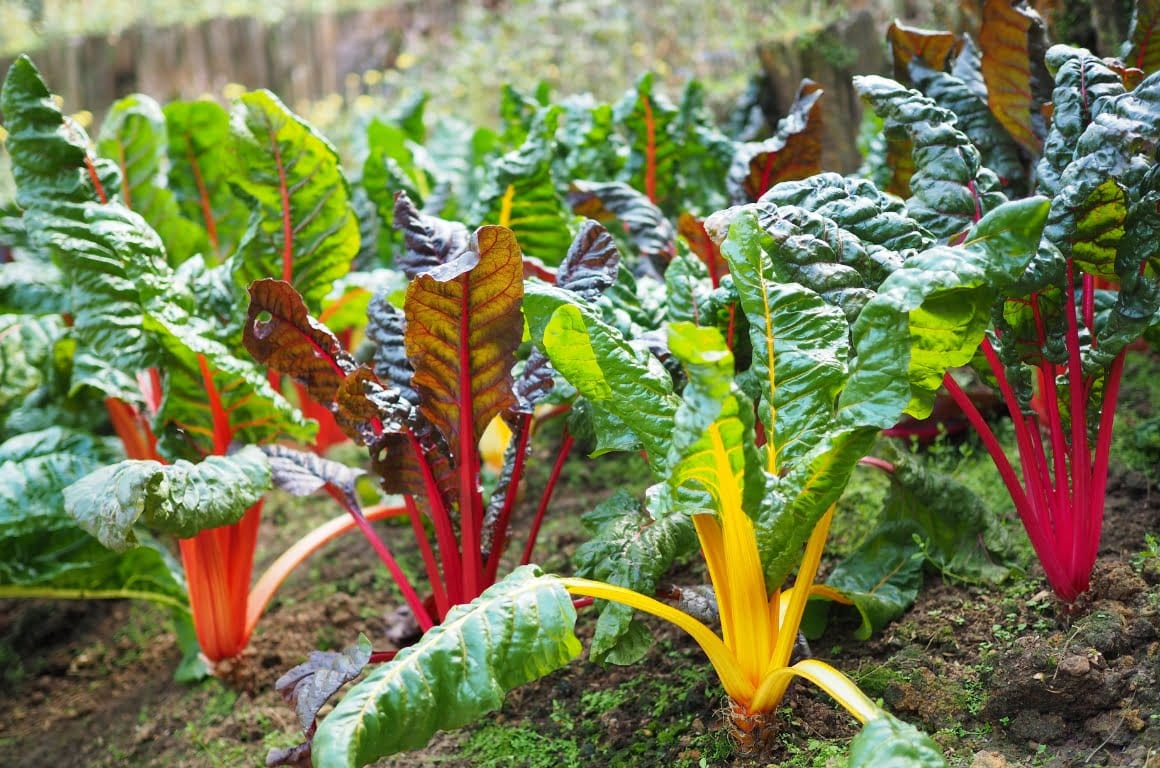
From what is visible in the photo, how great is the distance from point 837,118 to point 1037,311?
6.76ft

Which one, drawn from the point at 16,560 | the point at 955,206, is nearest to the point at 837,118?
the point at 955,206

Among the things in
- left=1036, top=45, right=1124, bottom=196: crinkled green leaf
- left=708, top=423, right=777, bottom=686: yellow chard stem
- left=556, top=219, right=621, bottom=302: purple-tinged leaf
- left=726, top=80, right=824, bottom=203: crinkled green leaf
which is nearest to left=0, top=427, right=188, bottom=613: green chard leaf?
left=556, top=219, right=621, bottom=302: purple-tinged leaf

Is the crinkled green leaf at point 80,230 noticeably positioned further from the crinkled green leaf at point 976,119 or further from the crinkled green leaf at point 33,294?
the crinkled green leaf at point 976,119

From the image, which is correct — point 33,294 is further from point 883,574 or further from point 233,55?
point 233,55

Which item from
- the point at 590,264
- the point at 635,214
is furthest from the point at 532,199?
the point at 590,264

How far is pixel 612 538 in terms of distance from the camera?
1759 mm

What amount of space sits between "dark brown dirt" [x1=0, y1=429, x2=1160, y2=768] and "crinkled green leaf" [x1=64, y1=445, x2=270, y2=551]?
532 mm

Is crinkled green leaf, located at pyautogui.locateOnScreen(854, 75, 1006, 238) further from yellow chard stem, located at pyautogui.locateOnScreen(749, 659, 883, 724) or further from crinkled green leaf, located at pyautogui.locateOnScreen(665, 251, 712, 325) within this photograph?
yellow chard stem, located at pyautogui.locateOnScreen(749, 659, 883, 724)

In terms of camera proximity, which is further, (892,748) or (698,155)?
(698,155)

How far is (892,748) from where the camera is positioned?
1225 millimetres

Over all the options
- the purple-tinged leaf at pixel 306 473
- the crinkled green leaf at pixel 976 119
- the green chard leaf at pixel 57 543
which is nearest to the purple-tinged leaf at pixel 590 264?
the purple-tinged leaf at pixel 306 473

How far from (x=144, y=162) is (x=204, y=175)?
239 mm

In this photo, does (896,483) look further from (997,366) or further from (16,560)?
(16,560)

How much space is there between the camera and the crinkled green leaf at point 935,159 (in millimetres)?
1701
